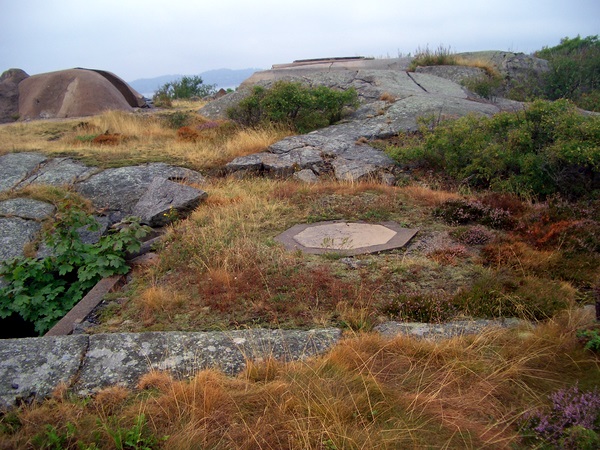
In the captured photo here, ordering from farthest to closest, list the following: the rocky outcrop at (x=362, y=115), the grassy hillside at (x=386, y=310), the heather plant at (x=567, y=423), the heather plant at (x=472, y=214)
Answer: the rocky outcrop at (x=362, y=115)
the heather plant at (x=472, y=214)
the grassy hillside at (x=386, y=310)
the heather plant at (x=567, y=423)

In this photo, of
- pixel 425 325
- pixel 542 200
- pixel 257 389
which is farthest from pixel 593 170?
pixel 257 389

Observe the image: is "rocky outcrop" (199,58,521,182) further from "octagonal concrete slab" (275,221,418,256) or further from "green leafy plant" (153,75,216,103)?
"green leafy plant" (153,75,216,103)

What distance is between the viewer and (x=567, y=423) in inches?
94.8

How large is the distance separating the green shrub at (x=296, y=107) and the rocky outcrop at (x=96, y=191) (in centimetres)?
301

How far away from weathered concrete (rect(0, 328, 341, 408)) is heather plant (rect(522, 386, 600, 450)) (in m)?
1.29

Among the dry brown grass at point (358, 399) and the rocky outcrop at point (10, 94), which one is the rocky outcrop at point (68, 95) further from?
the dry brown grass at point (358, 399)

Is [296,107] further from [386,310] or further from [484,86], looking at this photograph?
[386,310]

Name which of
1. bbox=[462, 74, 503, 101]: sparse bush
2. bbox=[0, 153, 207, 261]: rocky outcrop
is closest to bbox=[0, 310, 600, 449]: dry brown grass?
bbox=[0, 153, 207, 261]: rocky outcrop

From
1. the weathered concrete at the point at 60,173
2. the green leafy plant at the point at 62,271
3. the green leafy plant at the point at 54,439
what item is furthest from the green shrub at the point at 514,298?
the weathered concrete at the point at 60,173

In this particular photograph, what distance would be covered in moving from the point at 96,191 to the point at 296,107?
15.5ft

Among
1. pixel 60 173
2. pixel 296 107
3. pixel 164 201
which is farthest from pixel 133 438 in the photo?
pixel 296 107

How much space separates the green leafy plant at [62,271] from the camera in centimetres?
488

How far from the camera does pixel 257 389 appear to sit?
9.06 feet

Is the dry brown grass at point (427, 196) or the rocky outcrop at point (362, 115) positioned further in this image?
the rocky outcrop at point (362, 115)
